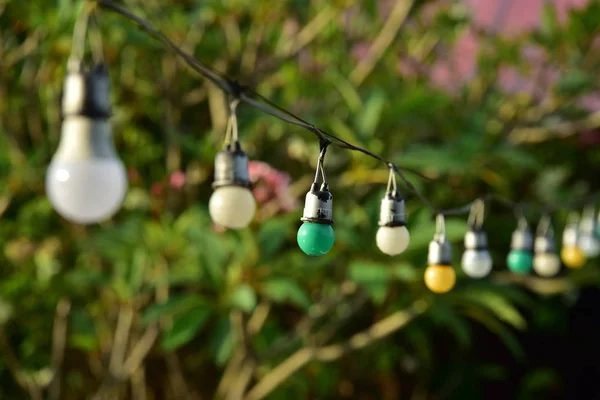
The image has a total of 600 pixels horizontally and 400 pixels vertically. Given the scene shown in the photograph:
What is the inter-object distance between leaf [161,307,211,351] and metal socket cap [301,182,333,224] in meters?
0.84

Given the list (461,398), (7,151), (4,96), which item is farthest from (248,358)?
(461,398)

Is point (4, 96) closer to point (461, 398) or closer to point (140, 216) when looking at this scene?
point (140, 216)

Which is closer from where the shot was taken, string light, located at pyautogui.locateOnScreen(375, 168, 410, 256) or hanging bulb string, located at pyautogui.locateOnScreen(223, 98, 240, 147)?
hanging bulb string, located at pyautogui.locateOnScreen(223, 98, 240, 147)

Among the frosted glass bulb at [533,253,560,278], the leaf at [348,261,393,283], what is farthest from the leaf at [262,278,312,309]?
the frosted glass bulb at [533,253,560,278]

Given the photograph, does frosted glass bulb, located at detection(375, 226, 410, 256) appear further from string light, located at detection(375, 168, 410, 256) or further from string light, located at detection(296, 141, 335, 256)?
string light, located at detection(296, 141, 335, 256)

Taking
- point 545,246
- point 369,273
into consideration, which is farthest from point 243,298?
point 545,246

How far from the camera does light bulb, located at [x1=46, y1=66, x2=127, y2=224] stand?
45cm

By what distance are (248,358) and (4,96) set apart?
1.01 meters

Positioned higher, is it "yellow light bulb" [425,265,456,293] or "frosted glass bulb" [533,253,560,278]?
"frosted glass bulb" [533,253,560,278]

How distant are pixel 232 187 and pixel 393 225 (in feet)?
0.81

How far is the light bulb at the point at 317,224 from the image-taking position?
702 mm

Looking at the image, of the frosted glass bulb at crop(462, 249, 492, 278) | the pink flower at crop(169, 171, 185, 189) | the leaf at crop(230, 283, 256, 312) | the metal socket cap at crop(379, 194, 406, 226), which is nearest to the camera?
the metal socket cap at crop(379, 194, 406, 226)

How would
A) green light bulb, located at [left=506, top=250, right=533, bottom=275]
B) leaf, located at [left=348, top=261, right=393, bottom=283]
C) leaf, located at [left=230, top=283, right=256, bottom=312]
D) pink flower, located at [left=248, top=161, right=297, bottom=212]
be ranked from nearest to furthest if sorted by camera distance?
green light bulb, located at [left=506, top=250, right=533, bottom=275]
leaf, located at [left=230, top=283, right=256, bottom=312]
leaf, located at [left=348, top=261, right=393, bottom=283]
pink flower, located at [left=248, top=161, right=297, bottom=212]

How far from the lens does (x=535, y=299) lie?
2.60 meters
